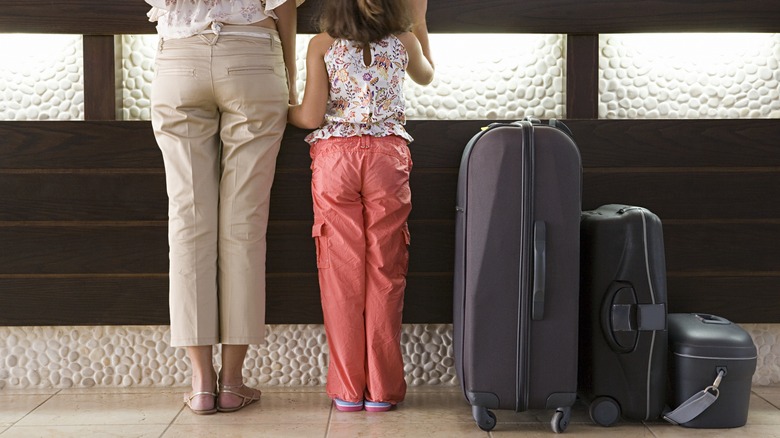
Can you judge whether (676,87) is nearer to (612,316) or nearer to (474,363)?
(612,316)

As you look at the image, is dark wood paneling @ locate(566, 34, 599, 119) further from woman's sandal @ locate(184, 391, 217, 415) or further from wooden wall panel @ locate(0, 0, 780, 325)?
woman's sandal @ locate(184, 391, 217, 415)

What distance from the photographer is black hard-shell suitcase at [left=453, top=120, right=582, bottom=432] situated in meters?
2.07

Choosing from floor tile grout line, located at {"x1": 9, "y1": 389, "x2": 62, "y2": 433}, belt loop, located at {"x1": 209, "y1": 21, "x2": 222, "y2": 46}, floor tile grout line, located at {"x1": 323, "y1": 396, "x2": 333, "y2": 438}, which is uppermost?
belt loop, located at {"x1": 209, "y1": 21, "x2": 222, "y2": 46}

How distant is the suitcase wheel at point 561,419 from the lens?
6.96ft

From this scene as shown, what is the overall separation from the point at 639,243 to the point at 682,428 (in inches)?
19.9

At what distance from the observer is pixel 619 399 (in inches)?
84.8

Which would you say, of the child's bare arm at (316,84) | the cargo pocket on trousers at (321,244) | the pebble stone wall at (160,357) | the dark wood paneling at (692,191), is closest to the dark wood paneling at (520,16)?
the child's bare arm at (316,84)

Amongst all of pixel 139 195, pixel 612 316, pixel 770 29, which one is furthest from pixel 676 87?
pixel 139 195

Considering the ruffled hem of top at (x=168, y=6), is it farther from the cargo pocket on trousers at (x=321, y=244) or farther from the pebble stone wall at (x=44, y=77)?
the cargo pocket on trousers at (x=321, y=244)

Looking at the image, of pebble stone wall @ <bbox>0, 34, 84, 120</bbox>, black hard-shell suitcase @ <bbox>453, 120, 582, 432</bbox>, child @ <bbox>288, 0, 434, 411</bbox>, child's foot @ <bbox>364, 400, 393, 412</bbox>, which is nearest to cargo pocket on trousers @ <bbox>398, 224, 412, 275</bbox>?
child @ <bbox>288, 0, 434, 411</bbox>

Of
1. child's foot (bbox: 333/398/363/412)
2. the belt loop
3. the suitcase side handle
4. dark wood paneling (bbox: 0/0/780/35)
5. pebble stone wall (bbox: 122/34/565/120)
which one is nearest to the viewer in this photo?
the suitcase side handle

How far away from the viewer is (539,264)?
206cm

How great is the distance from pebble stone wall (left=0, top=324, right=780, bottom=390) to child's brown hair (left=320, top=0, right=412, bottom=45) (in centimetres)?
94

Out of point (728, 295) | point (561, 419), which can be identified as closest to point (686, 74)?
point (728, 295)
